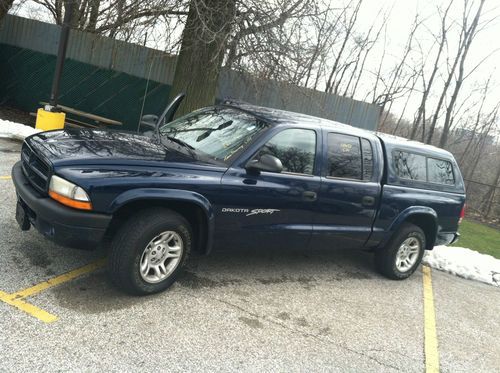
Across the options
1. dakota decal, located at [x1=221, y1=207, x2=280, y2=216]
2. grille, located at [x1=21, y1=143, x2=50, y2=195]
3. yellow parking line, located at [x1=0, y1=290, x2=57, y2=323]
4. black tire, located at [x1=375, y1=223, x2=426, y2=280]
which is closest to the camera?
yellow parking line, located at [x1=0, y1=290, x2=57, y2=323]

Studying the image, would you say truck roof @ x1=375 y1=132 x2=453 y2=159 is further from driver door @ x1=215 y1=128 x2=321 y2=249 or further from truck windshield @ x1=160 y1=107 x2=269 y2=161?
truck windshield @ x1=160 y1=107 x2=269 y2=161

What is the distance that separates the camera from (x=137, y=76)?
41.1 feet

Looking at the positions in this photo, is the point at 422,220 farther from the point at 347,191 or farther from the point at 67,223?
the point at 67,223

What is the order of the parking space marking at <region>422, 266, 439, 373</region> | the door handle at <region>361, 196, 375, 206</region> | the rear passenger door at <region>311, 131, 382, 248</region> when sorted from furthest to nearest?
1. the door handle at <region>361, 196, 375, 206</region>
2. the rear passenger door at <region>311, 131, 382, 248</region>
3. the parking space marking at <region>422, 266, 439, 373</region>

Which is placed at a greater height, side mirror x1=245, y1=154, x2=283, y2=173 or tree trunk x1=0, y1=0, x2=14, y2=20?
tree trunk x1=0, y1=0, x2=14, y2=20

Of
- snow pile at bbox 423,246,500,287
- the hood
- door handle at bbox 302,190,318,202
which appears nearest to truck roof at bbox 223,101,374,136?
door handle at bbox 302,190,318,202

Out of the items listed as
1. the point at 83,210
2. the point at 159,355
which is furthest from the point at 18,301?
the point at 159,355

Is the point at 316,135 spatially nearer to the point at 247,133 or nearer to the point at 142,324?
the point at 247,133

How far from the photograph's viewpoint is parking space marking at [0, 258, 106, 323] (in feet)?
10.7

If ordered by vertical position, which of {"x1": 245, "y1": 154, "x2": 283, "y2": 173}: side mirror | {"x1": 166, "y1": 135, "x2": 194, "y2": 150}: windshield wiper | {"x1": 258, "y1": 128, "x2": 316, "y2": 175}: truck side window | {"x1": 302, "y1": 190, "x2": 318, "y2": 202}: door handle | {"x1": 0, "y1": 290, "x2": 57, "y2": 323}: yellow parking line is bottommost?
{"x1": 0, "y1": 290, "x2": 57, "y2": 323}: yellow parking line

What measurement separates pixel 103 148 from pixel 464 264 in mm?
5929

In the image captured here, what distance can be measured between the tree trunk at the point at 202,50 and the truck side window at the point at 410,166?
4.26m

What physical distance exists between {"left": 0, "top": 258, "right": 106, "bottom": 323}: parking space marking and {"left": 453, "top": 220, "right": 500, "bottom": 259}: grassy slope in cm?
805

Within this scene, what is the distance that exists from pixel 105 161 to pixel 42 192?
0.58 metres
